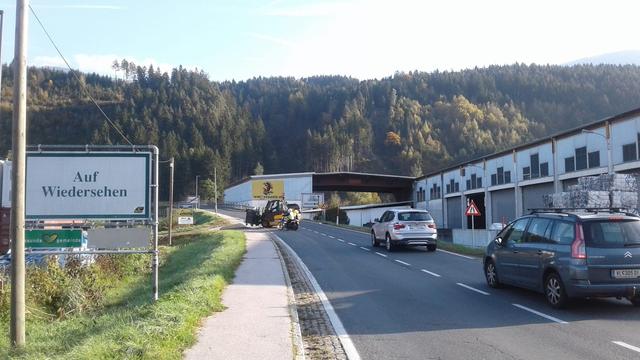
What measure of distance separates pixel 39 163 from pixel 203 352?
5746 millimetres

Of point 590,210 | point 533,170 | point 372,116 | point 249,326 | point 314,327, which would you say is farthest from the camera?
point 372,116

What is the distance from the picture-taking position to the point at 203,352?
23.3 ft

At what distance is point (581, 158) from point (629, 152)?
5.08 metres

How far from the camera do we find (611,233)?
1042cm

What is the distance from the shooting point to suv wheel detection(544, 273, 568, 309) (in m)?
10.5

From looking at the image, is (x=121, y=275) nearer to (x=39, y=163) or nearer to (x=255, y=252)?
(x=255, y=252)

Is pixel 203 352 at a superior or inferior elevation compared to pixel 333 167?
inferior

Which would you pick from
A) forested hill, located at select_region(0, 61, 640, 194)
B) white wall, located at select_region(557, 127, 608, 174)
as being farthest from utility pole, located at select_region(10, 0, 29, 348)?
forested hill, located at select_region(0, 61, 640, 194)

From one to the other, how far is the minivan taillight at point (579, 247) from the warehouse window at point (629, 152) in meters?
30.5

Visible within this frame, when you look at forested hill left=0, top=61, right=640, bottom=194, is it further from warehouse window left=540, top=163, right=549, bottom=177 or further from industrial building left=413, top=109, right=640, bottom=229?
warehouse window left=540, top=163, right=549, bottom=177

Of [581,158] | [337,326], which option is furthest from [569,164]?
[337,326]

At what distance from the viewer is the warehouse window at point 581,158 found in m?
42.0

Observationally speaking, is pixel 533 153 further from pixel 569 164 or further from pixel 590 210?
pixel 590 210

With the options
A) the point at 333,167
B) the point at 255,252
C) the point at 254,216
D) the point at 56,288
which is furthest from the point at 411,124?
the point at 56,288
